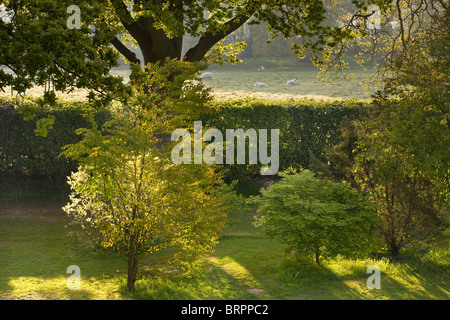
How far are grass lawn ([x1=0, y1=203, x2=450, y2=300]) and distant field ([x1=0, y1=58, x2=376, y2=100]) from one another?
82.1ft

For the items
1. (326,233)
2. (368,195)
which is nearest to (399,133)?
(368,195)

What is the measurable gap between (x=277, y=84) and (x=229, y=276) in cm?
3925

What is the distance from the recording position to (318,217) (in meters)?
8.57

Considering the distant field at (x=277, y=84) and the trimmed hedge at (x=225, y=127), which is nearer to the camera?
the trimmed hedge at (x=225, y=127)

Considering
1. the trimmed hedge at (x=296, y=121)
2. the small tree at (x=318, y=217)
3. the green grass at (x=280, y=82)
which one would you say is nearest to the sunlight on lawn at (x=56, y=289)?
the small tree at (x=318, y=217)

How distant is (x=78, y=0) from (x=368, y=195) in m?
6.30

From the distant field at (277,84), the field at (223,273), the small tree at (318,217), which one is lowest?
the field at (223,273)

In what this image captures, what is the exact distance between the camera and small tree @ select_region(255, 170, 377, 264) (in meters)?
8.55

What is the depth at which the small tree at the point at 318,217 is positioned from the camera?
28.1 ft

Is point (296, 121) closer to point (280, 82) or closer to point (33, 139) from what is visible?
point (33, 139)

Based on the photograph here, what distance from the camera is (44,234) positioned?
1223 centimetres

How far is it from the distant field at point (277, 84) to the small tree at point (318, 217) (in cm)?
2545

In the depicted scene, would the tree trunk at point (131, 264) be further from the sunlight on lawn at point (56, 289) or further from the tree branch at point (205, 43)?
the tree branch at point (205, 43)

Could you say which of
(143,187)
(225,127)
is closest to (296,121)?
(225,127)
